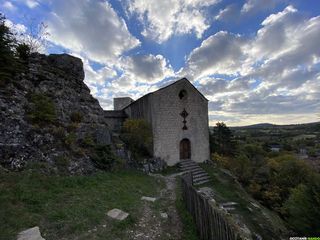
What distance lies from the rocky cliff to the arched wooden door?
7.66m

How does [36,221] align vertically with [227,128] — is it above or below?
below

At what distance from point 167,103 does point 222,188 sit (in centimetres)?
830

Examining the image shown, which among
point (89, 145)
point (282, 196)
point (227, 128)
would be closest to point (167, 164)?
point (89, 145)

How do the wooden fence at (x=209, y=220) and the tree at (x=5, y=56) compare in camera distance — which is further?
the tree at (x=5, y=56)

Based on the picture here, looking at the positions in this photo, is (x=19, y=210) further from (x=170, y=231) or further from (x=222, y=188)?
(x=222, y=188)

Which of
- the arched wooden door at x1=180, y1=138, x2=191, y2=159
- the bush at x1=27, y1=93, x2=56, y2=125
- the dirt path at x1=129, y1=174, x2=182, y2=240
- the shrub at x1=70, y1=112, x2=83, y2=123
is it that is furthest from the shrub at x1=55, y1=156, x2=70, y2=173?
the arched wooden door at x1=180, y1=138, x2=191, y2=159

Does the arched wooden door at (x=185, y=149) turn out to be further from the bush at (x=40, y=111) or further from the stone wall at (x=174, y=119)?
the bush at (x=40, y=111)

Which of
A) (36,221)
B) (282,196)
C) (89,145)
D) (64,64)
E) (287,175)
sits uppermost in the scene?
(64,64)

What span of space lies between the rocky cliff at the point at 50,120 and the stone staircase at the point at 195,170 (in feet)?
22.7

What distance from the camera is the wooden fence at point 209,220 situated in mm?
3527

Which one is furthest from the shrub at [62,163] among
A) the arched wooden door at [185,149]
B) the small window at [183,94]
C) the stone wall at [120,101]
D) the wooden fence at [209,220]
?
the stone wall at [120,101]

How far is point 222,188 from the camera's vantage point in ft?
41.1

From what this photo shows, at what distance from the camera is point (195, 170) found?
15164mm

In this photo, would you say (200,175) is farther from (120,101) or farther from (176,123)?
(120,101)
